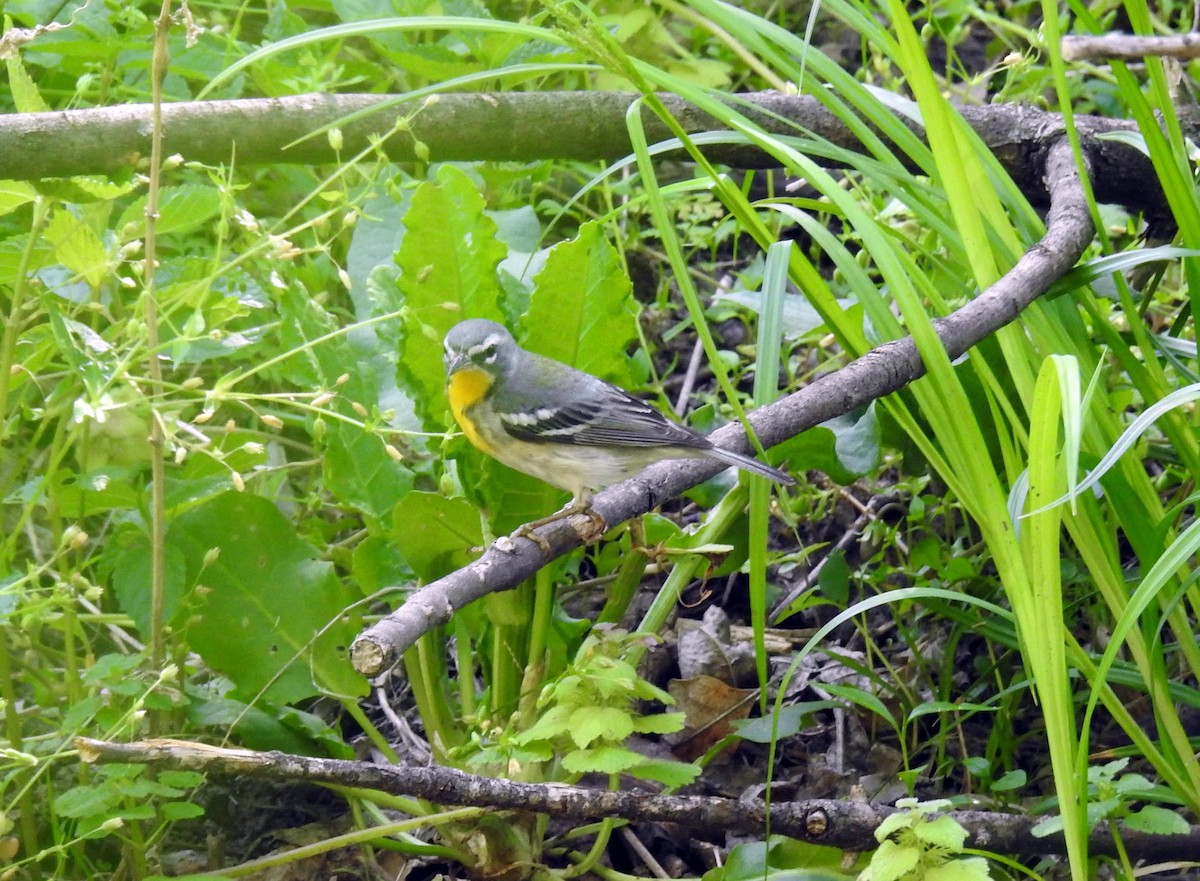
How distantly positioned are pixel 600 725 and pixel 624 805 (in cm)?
14

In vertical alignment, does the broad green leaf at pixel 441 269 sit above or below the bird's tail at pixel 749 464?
above

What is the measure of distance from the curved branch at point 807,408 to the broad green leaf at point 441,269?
483mm

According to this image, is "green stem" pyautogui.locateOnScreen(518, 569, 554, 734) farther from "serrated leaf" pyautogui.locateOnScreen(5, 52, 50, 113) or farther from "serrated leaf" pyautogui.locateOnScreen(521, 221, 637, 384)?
"serrated leaf" pyautogui.locateOnScreen(5, 52, 50, 113)

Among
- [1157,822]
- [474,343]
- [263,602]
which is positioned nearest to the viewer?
[1157,822]

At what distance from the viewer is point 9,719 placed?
78.9 inches

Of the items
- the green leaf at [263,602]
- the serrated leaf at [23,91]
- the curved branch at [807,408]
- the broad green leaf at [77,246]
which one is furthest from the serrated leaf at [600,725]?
the serrated leaf at [23,91]

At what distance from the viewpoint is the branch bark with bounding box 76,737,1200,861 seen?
159cm

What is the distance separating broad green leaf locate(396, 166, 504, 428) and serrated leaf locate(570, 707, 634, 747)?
0.86 m

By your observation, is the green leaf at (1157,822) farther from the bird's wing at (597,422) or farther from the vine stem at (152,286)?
the vine stem at (152,286)

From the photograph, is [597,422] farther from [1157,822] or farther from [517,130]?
[1157,822]

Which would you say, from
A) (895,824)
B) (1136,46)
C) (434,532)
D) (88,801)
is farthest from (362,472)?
(1136,46)

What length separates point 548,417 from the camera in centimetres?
261

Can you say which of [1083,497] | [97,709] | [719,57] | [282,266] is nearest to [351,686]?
[97,709]

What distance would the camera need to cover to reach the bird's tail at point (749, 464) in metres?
2.05
